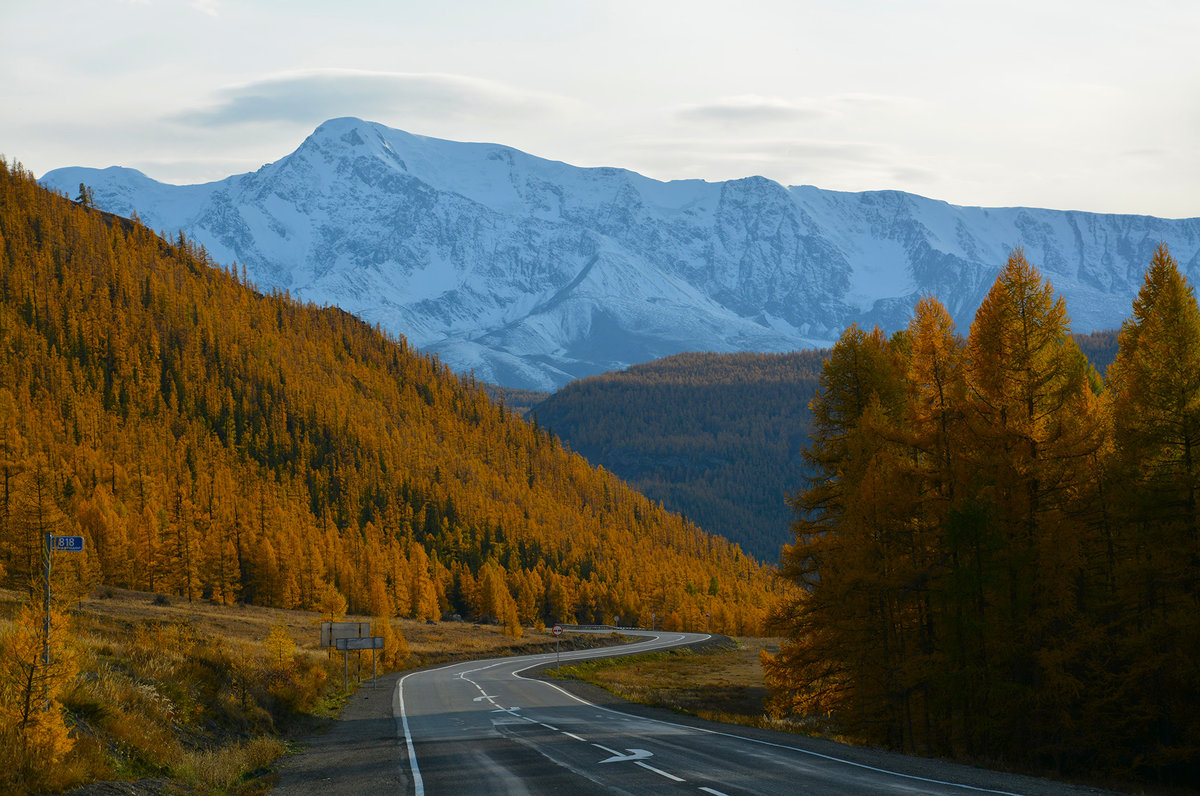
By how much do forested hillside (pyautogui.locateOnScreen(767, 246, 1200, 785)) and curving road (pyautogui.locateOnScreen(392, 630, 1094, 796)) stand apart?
5.71 m

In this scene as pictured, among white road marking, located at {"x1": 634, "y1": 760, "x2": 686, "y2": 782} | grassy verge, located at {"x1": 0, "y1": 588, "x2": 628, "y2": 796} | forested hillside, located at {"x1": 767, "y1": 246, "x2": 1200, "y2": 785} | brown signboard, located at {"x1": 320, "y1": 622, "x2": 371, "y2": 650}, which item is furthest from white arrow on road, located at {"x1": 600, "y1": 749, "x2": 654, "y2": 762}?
brown signboard, located at {"x1": 320, "y1": 622, "x2": 371, "y2": 650}

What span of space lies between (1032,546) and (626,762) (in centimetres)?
1327

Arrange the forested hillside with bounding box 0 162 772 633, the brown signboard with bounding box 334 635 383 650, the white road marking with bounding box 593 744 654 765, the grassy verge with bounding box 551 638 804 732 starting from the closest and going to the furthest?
the white road marking with bounding box 593 744 654 765 → the grassy verge with bounding box 551 638 804 732 → the brown signboard with bounding box 334 635 383 650 → the forested hillside with bounding box 0 162 772 633

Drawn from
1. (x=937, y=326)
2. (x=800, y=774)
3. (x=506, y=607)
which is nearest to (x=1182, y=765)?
(x=937, y=326)

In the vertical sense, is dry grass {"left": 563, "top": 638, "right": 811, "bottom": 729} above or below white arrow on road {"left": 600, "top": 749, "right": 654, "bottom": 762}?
below

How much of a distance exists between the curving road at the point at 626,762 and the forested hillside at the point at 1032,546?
5713 mm

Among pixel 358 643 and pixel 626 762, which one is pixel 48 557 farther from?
pixel 358 643

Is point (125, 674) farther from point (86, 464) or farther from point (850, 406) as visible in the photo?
point (86, 464)

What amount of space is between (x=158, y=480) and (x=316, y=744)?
11227 cm

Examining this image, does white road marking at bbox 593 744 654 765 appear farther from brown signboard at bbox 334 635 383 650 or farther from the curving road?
brown signboard at bbox 334 635 383 650

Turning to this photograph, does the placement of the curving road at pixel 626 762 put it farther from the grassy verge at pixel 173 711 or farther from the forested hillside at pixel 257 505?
the forested hillside at pixel 257 505

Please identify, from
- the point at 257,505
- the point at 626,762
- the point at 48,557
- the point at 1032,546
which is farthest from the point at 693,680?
the point at 257,505

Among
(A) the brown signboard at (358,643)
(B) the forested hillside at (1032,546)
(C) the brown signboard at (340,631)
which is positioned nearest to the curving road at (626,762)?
(B) the forested hillside at (1032,546)

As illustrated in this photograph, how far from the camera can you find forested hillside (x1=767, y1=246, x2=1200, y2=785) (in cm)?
2492
